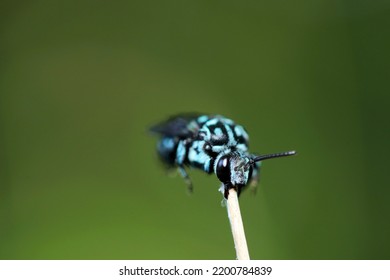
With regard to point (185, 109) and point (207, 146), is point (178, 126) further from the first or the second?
point (185, 109)

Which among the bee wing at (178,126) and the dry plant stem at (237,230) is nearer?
the dry plant stem at (237,230)

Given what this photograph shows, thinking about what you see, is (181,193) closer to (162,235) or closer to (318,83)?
(162,235)

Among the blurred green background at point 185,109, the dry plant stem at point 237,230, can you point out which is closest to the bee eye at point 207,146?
the dry plant stem at point 237,230

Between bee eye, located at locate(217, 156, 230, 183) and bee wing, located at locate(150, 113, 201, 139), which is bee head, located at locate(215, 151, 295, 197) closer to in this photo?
bee eye, located at locate(217, 156, 230, 183)

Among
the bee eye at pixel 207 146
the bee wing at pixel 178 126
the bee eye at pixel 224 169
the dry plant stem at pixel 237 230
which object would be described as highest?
the bee wing at pixel 178 126

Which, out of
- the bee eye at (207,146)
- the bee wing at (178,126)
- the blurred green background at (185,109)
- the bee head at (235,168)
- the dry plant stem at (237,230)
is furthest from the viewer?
the blurred green background at (185,109)

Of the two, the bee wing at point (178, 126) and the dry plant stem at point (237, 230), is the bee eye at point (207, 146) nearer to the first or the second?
the bee wing at point (178, 126)

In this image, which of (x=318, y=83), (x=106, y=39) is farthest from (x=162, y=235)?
(x=106, y=39)

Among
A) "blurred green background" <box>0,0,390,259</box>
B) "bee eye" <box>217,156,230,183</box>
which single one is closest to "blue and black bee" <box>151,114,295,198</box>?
"bee eye" <box>217,156,230,183</box>
